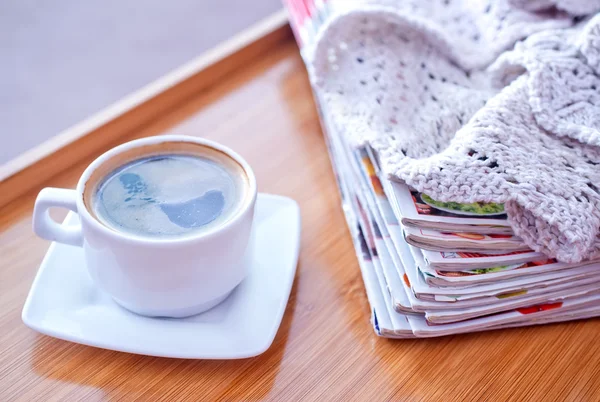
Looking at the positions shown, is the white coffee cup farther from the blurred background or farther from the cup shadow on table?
the blurred background

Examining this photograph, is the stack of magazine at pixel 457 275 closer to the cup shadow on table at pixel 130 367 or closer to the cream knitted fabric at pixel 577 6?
the cup shadow on table at pixel 130 367

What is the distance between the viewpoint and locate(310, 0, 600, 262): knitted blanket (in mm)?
473

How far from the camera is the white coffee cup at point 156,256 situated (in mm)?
438

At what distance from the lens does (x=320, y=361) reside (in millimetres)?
497

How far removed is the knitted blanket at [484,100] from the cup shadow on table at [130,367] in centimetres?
19

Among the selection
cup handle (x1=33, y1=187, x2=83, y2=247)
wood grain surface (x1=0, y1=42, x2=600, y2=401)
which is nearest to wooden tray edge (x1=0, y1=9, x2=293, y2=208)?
wood grain surface (x1=0, y1=42, x2=600, y2=401)

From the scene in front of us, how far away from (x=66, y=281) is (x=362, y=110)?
29 cm

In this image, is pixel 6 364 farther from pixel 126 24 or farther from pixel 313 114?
pixel 126 24

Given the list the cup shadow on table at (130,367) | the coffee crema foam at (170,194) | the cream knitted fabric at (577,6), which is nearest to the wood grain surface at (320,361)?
the cup shadow on table at (130,367)

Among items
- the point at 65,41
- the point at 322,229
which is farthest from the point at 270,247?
the point at 65,41

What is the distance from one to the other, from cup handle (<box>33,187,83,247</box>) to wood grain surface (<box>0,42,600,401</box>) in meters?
0.07

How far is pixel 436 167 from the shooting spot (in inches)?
18.7

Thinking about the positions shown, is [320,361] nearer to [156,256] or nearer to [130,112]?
[156,256]

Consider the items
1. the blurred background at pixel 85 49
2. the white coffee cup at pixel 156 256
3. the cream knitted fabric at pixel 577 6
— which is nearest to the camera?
the white coffee cup at pixel 156 256
